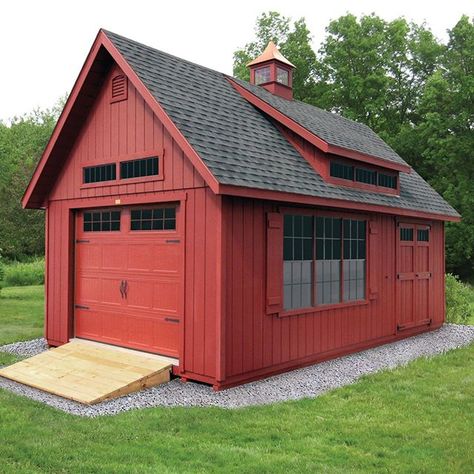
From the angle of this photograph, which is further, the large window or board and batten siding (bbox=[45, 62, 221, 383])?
the large window

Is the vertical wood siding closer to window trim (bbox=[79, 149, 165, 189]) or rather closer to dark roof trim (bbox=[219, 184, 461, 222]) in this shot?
window trim (bbox=[79, 149, 165, 189])

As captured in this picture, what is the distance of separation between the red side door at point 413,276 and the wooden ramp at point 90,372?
18.3 feet

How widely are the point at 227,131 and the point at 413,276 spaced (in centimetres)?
567

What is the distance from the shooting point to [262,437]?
5.28 m

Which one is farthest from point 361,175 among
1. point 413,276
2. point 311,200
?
point 413,276

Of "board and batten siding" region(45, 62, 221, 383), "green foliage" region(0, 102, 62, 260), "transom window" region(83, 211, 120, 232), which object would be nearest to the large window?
"board and batten siding" region(45, 62, 221, 383)

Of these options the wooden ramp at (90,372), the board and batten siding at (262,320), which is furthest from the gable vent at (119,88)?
the wooden ramp at (90,372)

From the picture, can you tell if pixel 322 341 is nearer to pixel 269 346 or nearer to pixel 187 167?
pixel 269 346

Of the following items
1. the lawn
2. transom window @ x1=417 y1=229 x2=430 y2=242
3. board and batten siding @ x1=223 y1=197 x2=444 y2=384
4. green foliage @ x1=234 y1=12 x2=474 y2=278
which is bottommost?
the lawn

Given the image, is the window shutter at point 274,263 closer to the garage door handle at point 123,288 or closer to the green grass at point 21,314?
the garage door handle at point 123,288

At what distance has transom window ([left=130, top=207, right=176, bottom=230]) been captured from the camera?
803 centimetres

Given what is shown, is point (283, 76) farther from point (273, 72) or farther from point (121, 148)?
point (121, 148)

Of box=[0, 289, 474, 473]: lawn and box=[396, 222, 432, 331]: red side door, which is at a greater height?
box=[396, 222, 432, 331]: red side door

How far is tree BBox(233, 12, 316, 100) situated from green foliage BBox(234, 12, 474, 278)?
6 cm
